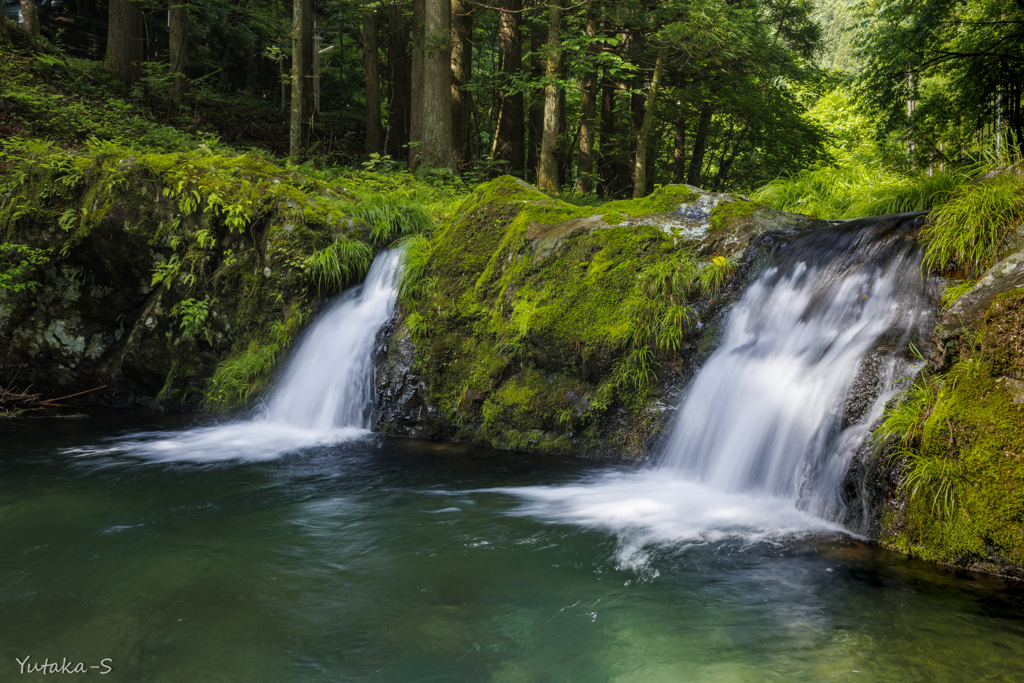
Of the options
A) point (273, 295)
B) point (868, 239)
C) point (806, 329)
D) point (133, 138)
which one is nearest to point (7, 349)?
point (273, 295)

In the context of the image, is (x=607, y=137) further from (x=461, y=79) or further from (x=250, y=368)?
(x=250, y=368)

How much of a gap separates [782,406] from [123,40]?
16.7 m

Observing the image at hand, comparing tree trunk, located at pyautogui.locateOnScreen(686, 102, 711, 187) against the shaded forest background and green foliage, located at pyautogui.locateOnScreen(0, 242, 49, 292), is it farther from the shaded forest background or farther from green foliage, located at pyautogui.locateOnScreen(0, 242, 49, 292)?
green foliage, located at pyautogui.locateOnScreen(0, 242, 49, 292)

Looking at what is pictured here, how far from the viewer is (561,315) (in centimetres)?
616

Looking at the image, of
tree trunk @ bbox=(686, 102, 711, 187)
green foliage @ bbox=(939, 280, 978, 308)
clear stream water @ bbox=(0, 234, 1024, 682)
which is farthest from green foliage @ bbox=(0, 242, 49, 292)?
tree trunk @ bbox=(686, 102, 711, 187)

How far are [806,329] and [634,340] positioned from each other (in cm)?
143

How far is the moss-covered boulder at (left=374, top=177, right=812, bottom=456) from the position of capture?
5.74 m

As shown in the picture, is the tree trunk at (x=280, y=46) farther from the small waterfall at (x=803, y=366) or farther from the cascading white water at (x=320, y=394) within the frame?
the small waterfall at (x=803, y=366)

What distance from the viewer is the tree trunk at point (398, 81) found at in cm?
1675

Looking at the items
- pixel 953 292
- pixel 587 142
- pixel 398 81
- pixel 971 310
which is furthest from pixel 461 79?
pixel 971 310

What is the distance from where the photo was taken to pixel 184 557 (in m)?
3.85

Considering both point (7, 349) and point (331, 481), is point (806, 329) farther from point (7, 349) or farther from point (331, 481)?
point (7, 349)

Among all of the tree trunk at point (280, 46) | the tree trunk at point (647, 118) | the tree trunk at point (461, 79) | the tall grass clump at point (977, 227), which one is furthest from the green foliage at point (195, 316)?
the tree trunk at point (280, 46)

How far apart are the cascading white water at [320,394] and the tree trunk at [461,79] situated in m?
6.29
